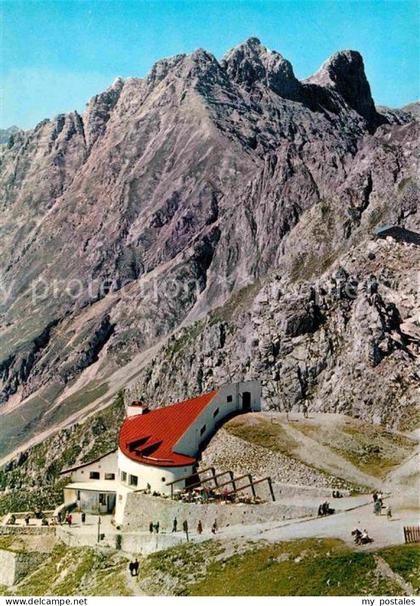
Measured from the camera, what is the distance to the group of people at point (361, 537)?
2133 inches

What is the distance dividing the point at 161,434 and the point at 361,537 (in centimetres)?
2630

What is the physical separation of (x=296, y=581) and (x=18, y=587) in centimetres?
2613

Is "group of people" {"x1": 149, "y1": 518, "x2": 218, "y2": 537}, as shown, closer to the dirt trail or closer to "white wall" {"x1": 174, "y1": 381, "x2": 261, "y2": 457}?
"white wall" {"x1": 174, "y1": 381, "x2": 261, "y2": 457}

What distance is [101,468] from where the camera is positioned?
→ 84.3m

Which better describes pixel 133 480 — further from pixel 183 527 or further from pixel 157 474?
pixel 183 527

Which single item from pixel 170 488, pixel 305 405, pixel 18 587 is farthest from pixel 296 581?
pixel 305 405

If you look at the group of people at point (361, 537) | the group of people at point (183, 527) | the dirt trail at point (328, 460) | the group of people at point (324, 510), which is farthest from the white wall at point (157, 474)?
the group of people at point (361, 537)

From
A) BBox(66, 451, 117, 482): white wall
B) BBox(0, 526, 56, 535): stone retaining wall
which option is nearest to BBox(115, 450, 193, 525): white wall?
BBox(0, 526, 56, 535): stone retaining wall

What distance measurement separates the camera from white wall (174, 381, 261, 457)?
74.8 m

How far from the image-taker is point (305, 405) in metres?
136

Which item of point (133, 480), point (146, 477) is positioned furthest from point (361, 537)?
point (133, 480)

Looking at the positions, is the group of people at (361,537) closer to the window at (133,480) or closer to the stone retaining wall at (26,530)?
the window at (133,480)

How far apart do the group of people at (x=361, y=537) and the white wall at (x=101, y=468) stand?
33090mm

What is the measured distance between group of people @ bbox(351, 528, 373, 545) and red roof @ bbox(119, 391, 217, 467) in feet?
65.0
